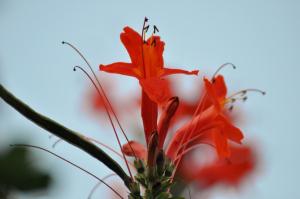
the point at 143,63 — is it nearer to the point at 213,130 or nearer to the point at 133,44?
the point at 133,44

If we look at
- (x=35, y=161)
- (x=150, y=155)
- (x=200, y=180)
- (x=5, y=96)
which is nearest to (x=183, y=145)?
(x=150, y=155)

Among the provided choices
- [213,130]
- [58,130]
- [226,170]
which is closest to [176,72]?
[213,130]

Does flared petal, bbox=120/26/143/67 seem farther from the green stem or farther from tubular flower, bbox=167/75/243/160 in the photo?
the green stem

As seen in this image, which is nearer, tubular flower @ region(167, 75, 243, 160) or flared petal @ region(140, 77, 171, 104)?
flared petal @ region(140, 77, 171, 104)

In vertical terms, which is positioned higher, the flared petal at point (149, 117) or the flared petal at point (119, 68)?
the flared petal at point (119, 68)

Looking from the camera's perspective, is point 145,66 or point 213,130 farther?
point 213,130

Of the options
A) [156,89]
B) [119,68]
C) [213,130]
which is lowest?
[213,130]

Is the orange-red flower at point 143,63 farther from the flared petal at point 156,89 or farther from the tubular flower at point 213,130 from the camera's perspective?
the tubular flower at point 213,130

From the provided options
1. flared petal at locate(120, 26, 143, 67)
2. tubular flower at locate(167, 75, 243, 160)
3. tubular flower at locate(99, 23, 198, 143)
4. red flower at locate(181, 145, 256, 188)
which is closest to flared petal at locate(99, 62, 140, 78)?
tubular flower at locate(99, 23, 198, 143)

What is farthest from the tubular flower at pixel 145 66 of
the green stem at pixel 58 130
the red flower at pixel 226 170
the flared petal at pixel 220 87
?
the red flower at pixel 226 170
